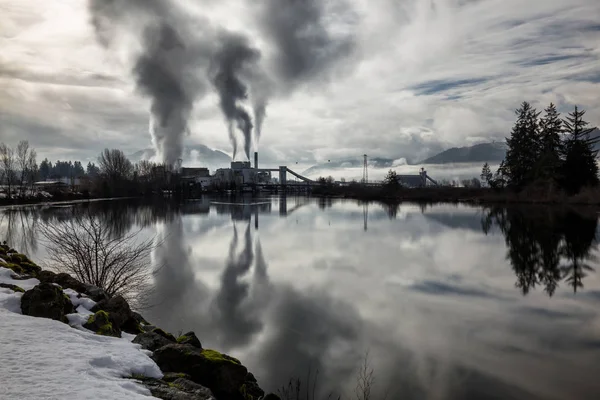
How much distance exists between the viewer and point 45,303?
6.25 metres

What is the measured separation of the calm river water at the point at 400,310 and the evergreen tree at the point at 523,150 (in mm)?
39563

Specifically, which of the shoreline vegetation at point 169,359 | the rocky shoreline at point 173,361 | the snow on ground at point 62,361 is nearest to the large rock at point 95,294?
the shoreline vegetation at point 169,359

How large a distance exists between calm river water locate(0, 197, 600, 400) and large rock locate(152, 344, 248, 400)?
1749mm

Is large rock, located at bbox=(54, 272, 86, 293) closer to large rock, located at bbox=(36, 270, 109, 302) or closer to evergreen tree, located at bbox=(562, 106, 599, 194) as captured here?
large rock, located at bbox=(36, 270, 109, 302)

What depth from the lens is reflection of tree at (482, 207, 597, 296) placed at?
1630 centimetres

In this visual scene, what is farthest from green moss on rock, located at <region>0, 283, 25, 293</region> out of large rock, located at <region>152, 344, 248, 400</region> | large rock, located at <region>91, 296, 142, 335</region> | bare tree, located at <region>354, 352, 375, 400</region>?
bare tree, located at <region>354, 352, 375, 400</region>

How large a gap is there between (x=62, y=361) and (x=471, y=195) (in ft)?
256

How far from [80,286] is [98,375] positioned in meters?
4.80

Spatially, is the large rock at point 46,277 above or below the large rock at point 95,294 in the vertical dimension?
above

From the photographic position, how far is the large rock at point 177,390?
4.66 m

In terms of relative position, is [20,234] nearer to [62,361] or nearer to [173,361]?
[173,361]

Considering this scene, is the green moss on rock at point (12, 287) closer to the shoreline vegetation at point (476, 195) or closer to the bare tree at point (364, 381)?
the bare tree at point (364, 381)

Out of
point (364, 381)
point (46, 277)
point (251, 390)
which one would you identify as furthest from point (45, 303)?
point (364, 381)

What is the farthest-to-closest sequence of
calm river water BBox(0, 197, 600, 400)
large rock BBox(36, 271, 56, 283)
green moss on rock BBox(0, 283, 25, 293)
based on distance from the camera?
large rock BBox(36, 271, 56, 283), calm river water BBox(0, 197, 600, 400), green moss on rock BBox(0, 283, 25, 293)
